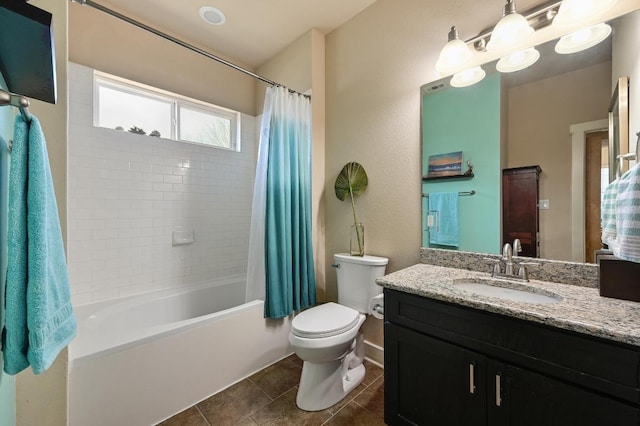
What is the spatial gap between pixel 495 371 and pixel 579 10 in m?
1.56

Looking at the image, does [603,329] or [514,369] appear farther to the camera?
[514,369]

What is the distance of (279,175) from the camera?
6.61ft

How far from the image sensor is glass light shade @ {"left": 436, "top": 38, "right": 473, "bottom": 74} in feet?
4.76

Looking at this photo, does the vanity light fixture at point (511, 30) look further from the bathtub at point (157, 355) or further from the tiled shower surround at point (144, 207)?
the tiled shower surround at point (144, 207)

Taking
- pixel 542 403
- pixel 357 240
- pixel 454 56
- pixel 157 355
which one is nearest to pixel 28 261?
pixel 157 355

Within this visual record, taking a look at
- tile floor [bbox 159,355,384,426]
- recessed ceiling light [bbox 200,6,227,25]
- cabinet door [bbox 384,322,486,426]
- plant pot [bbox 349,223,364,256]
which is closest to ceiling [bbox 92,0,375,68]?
recessed ceiling light [bbox 200,6,227,25]

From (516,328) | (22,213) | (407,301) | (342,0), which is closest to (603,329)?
(516,328)

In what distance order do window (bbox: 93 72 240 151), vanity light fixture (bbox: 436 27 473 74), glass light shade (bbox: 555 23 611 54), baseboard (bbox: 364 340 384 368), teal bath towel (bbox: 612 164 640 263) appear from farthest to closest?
window (bbox: 93 72 240 151)
baseboard (bbox: 364 340 384 368)
vanity light fixture (bbox: 436 27 473 74)
glass light shade (bbox: 555 23 611 54)
teal bath towel (bbox: 612 164 640 263)

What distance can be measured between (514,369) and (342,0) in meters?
2.39

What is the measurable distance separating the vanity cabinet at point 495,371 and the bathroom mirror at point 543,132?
1.88 feet

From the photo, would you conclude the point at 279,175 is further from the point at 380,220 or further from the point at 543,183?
the point at 543,183

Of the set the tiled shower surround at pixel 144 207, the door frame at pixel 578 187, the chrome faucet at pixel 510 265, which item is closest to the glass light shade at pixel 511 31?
the door frame at pixel 578 187

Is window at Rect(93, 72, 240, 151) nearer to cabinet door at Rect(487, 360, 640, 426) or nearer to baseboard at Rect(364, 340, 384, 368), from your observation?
baseboard at Rect(364, 340, 384, 368)

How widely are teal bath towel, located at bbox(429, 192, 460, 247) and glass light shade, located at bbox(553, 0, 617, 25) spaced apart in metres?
0.91
